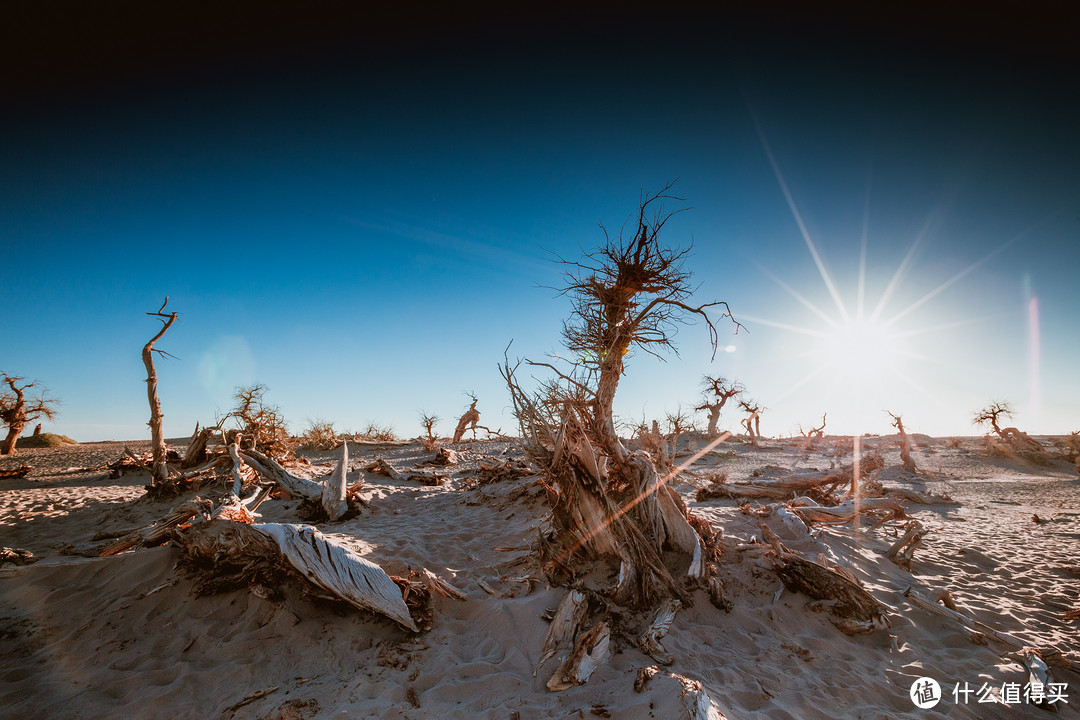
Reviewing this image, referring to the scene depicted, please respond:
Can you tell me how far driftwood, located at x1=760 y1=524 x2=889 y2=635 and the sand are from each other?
128mm

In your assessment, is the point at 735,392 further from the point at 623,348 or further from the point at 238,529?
the point at 238,529

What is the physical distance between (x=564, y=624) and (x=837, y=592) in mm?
3181

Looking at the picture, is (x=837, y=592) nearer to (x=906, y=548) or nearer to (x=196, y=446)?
(x=906, y=548)

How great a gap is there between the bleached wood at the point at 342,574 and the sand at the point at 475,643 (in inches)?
7.4

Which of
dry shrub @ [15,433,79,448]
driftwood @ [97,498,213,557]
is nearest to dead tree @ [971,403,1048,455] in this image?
driftwood @ [97,498,213,557]

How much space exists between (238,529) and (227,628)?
3.26 feet

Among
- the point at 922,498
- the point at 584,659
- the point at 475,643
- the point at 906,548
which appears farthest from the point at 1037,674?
the point at 922,498

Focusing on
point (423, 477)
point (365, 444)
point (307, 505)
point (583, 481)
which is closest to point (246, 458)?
point (307, 505)

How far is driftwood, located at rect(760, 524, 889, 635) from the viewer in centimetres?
418

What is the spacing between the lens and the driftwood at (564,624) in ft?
11.6

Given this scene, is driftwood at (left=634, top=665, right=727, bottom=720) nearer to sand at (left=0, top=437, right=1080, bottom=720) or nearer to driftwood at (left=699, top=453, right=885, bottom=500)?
sand at (left=0, top=437, right=1080, bottom=720)

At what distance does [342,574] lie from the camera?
4074mm

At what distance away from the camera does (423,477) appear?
11.0m

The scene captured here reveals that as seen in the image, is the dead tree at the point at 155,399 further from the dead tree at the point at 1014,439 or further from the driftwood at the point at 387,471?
the dead tree at the point at 1014,439
